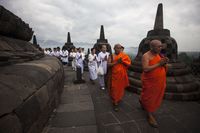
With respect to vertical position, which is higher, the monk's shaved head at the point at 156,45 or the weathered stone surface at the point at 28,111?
the monk's shaved head at the point at 156,45

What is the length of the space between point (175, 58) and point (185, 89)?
1.40 metres

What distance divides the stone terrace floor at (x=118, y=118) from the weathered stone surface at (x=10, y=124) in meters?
1.20

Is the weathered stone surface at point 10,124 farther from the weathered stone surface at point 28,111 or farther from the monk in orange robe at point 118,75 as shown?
the monk in orange robe at point 118,75

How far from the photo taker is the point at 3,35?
12.0ft

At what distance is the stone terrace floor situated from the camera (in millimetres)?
2734

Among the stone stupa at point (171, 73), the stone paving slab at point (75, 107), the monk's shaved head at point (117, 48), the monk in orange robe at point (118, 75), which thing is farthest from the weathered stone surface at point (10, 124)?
the stone stupa at point (171, 73)

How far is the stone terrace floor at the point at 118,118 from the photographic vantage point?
273cm

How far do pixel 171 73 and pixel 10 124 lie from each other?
502 centimetres

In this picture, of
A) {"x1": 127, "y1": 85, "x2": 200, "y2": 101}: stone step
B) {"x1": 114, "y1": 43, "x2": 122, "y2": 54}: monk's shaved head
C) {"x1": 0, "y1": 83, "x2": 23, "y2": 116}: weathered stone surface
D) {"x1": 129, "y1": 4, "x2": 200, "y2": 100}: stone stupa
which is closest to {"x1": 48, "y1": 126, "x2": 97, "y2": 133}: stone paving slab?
{"x1": 0, "y1": 83, "x2": 23, "y2": 116}: weathered stone surface

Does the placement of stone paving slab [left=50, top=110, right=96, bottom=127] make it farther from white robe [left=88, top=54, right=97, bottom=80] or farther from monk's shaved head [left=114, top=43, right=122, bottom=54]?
white robe [left=88, top=54, right=97, bottom=80]

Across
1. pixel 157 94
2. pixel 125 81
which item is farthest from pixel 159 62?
pixel 125 81

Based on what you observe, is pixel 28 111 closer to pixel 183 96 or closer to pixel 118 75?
pixel 118 75

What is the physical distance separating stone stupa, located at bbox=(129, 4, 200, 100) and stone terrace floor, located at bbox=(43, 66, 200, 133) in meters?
0.38

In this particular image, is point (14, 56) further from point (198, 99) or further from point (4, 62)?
point (198, 99)
